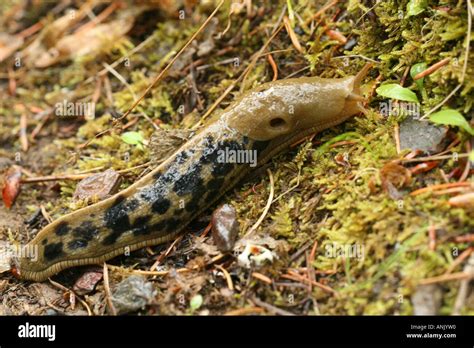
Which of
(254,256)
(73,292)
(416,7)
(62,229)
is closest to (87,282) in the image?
(73,292)

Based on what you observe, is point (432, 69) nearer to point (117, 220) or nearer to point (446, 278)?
point (446, 278)

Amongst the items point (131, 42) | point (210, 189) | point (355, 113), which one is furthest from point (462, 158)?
point (131, 42)

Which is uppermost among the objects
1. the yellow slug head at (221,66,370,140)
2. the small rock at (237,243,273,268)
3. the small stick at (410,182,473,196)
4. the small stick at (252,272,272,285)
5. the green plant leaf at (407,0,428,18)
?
the green plant leaf at (407,0,428,18)

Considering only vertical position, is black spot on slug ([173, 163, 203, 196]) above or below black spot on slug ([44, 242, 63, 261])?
above

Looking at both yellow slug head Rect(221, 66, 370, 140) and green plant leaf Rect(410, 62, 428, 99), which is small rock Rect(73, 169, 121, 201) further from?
green plant leaf Rect(410, 62, 428, 99)

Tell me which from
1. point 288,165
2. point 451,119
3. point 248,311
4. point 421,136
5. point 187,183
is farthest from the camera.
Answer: point 288,165

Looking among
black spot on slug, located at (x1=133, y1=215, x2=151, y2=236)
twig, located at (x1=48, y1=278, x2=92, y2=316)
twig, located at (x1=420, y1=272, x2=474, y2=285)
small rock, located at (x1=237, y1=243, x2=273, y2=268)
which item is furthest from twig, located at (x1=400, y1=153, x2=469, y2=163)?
twig, located at (x1=48, y1=278, x2=92, y2=316)

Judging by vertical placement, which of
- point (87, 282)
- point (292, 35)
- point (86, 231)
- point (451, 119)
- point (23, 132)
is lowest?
point (87, 282)

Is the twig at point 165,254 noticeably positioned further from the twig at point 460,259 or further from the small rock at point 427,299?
the twig at point 460,259
